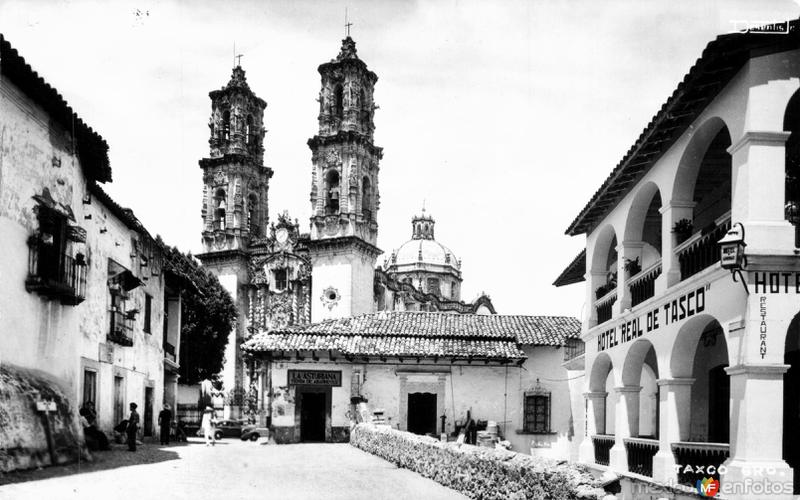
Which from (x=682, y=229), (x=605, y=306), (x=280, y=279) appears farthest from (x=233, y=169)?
(x=682, y=229)

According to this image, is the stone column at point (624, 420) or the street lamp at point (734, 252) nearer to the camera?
the street lamp at point (734, 252)

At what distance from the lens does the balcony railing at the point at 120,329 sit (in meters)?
21.3

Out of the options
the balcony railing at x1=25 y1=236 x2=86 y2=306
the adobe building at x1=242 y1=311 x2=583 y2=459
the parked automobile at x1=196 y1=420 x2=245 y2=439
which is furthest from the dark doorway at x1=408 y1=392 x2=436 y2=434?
the balcony railing at x1=25 y1=236 x2=86 y2=306

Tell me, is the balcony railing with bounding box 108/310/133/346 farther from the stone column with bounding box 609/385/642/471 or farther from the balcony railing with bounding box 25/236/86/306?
the stone column with bounding box 609/385/642/471

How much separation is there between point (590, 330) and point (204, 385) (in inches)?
1591

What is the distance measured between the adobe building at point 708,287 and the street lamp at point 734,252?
6cm

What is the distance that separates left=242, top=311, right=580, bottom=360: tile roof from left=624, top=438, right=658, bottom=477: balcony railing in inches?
563

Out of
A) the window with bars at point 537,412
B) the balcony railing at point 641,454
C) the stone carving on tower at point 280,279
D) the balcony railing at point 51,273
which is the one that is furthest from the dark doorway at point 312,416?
the stone carving on tower at point 280,279

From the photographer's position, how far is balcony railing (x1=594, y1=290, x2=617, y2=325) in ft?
56.0

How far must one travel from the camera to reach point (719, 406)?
14.2m

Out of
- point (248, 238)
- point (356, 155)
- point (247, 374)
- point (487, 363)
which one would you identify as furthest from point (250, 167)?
point (487, 363)

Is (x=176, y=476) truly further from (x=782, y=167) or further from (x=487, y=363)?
(x=487, y=363)

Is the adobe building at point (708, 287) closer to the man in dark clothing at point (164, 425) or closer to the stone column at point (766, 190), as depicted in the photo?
the stone column at point (766, 190)

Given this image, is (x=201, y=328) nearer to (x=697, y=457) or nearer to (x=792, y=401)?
(x=697, y=457)
